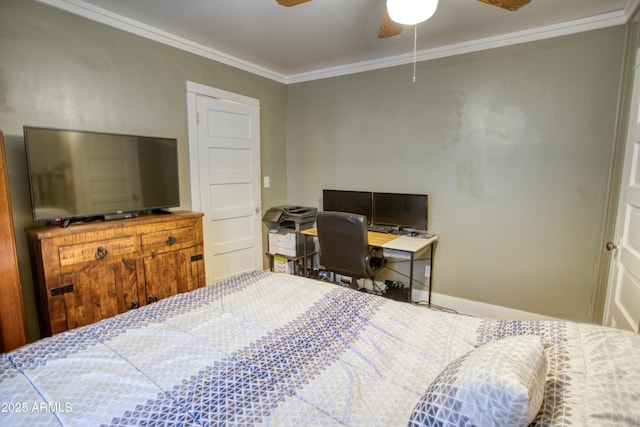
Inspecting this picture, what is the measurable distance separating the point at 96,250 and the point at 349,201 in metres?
2.31

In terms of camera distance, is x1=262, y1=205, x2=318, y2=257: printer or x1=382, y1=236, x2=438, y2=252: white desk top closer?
x1=382, y1=236, x2=438, y2=252: white desk top

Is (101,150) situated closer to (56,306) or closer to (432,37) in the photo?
(56,306)

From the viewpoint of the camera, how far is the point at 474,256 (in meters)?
3.01

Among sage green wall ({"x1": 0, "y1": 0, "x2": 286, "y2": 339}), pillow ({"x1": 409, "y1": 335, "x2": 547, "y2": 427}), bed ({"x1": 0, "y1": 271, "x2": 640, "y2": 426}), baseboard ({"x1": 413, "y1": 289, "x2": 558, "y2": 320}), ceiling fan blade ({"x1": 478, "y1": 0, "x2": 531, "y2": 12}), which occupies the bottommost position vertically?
baseboard ({"x1": 413, "y1": 289, "x2": 558, "y2": 320})

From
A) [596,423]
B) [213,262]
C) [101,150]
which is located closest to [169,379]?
[596,423]

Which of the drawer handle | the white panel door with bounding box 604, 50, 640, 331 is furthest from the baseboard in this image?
the drawer handle

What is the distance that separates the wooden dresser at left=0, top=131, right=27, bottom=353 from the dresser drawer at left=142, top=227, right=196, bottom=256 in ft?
2.24

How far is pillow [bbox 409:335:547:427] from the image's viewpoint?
27.6 inches

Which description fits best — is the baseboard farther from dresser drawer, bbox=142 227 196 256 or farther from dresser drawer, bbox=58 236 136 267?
dresser drawer, bbox=58 236 136 267

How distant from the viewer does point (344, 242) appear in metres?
2.75

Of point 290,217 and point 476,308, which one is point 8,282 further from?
point 476,308

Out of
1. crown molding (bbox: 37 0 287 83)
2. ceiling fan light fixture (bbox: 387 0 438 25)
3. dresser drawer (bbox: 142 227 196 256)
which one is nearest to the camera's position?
ceiling fan light fixture (bbox: 387 0 438 25)

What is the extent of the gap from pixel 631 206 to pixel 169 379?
280 centimetres

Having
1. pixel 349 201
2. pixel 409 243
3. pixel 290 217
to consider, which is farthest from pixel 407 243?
pixel 290 217
